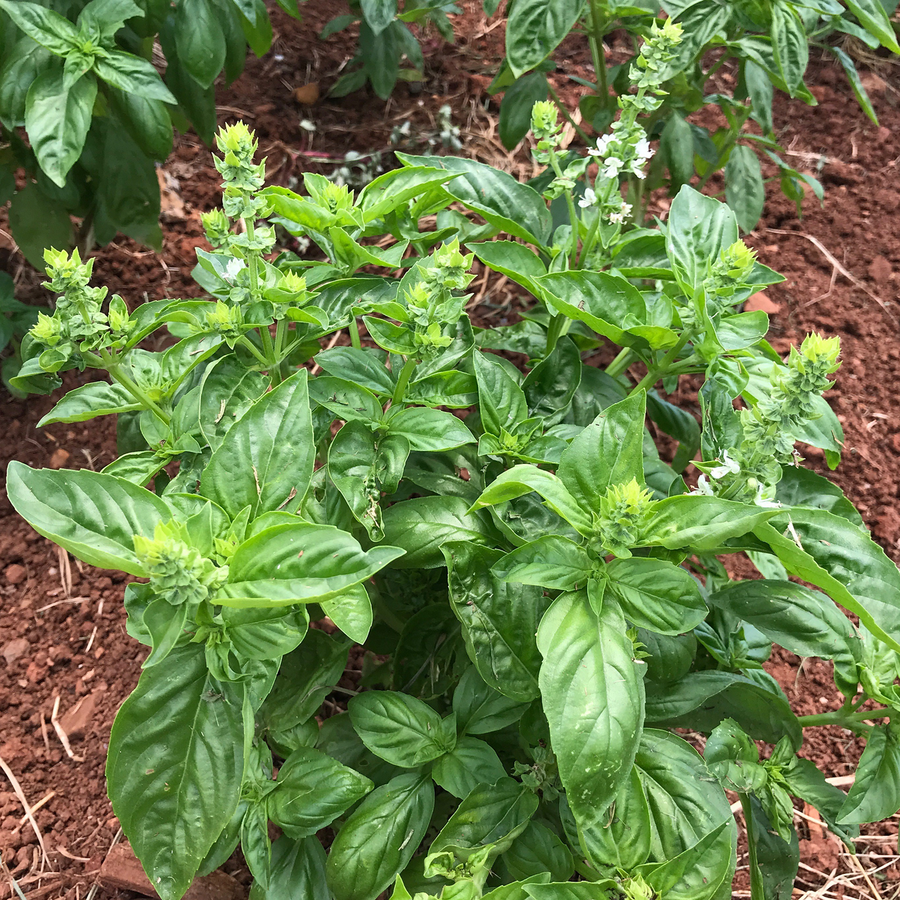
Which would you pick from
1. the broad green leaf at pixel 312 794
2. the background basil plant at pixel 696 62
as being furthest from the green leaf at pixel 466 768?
the background basil plant at pixel 696 62

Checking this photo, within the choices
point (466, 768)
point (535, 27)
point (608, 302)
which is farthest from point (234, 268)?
point (535, 27)

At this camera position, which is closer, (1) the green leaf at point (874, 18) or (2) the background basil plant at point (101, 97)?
(2) the background basil plant at point (101, 97)

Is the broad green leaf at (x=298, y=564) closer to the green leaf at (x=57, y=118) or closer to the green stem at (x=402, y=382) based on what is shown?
the green stem at (x=402, y=382)

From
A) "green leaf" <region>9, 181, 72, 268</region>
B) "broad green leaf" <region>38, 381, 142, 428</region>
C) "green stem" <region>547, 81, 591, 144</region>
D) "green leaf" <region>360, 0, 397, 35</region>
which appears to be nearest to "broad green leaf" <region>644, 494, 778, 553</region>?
"broad green leaf" <region>38, 381, 142, 428</region>

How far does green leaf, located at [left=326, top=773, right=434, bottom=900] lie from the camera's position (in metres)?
1.20

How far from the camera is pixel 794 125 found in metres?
3.08

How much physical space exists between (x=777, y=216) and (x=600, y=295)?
1.84 metres

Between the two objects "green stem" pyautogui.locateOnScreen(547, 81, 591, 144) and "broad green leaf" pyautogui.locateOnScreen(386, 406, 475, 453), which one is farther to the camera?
"green stem" pyautogui.locateOnScreen(547, 81, 591, 144)

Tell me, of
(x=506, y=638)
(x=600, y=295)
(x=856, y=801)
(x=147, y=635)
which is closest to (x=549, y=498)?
(x=506, y=638)

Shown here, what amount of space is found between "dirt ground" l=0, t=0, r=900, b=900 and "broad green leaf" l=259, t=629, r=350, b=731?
1.51 feet

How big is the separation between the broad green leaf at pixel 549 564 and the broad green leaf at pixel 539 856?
16.1 inches

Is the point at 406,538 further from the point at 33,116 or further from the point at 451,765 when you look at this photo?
the point at 33,116

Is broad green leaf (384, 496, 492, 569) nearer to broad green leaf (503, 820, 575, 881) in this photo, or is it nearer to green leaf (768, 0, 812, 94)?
broad green leaf (503, 820, 575, 881)

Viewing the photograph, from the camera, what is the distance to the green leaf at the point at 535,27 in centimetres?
170
